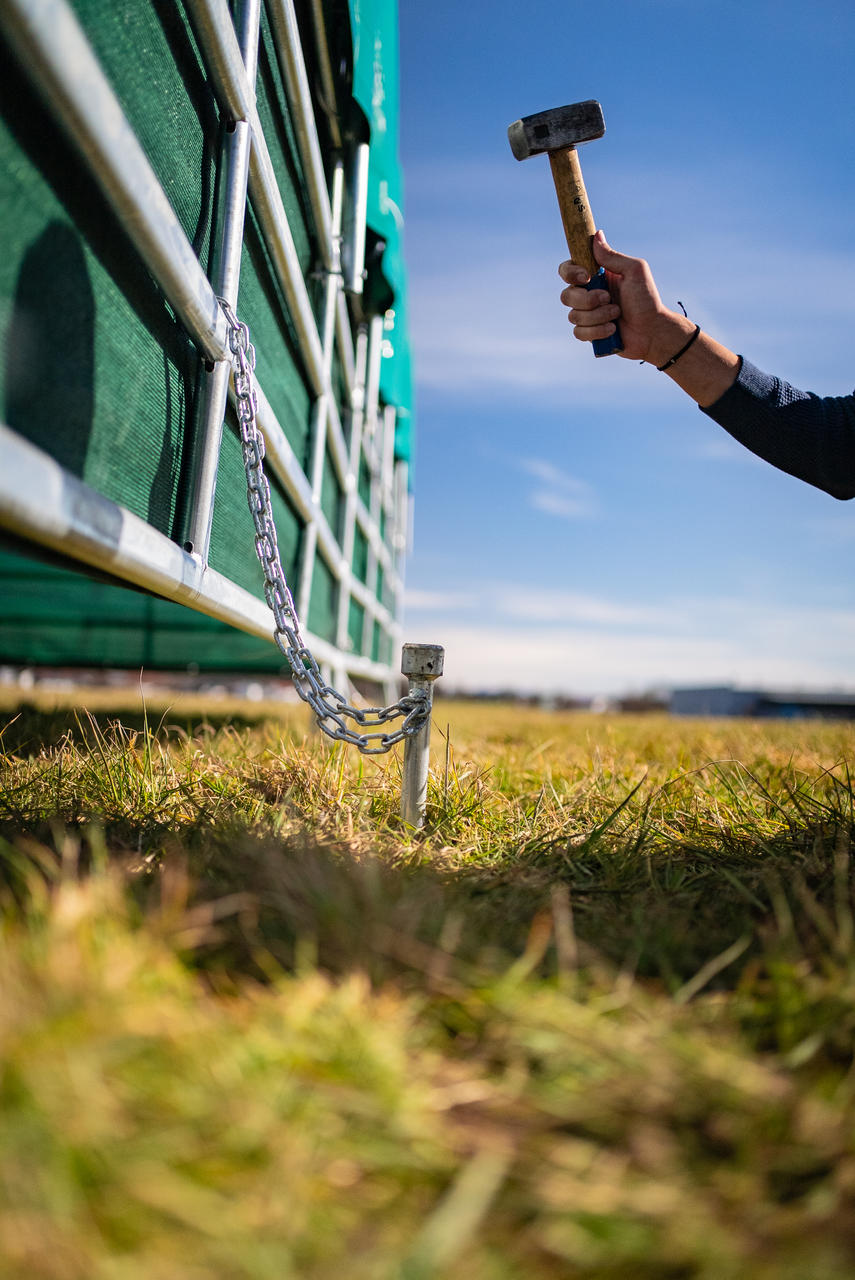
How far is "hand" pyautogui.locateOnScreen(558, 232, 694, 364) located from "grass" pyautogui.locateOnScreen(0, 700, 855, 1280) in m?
1.70

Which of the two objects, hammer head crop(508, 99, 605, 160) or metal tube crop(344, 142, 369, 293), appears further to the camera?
metal tube crop(344, 142, 369, 293)

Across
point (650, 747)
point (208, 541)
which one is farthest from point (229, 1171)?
point (650, 747)

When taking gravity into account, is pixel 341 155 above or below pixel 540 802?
above

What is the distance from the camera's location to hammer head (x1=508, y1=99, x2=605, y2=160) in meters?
2.21

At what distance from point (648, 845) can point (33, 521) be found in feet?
4.58

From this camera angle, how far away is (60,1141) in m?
0.66

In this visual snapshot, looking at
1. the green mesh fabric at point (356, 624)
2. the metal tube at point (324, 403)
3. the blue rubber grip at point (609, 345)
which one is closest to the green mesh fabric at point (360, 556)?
the green mesh fabric at point (356, 624)

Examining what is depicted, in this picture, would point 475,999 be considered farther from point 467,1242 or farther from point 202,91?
point 202,91

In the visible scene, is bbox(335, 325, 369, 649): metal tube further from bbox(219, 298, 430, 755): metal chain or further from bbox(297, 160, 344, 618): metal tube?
bbox(219, 298, 430, 755): metal chain

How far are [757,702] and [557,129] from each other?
2259 centimetres

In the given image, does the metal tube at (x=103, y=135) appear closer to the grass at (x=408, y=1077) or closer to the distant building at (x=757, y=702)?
the grass at (x=408, y=1077)

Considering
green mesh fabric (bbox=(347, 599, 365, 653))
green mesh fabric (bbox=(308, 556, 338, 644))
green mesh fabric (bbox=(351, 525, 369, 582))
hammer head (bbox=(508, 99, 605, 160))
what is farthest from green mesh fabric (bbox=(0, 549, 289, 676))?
hammer head (bbox=(508, 99, 605, 160))

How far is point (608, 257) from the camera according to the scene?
2.42 metres

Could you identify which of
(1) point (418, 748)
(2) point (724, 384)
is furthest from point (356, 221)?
(1) point (418, 748)
